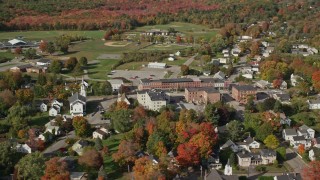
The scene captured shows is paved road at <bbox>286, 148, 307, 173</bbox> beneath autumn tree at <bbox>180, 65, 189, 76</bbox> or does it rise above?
beneath

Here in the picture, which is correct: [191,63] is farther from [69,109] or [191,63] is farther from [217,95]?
[69,109]

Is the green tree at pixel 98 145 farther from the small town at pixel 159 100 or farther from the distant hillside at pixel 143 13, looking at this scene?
the distant hillside at pixel 143 13

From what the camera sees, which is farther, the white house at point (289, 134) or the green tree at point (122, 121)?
the green tree at point (122, 121)

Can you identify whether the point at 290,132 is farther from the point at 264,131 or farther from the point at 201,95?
the point at 201,95

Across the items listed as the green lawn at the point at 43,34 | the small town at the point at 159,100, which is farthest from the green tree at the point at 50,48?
the green lawn at the point at 43,34

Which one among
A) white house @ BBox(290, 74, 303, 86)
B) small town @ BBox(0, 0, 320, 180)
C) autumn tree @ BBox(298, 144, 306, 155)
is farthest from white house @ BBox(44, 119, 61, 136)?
white house @ BBox(290, 74, 303, 86)

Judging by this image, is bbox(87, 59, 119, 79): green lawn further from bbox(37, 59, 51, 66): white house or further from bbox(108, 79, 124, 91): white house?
bbox(108, 79, 124, 91): white house

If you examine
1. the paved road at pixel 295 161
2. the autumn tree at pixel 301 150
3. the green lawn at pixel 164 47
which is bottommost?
the paved road at pixel 295 161
